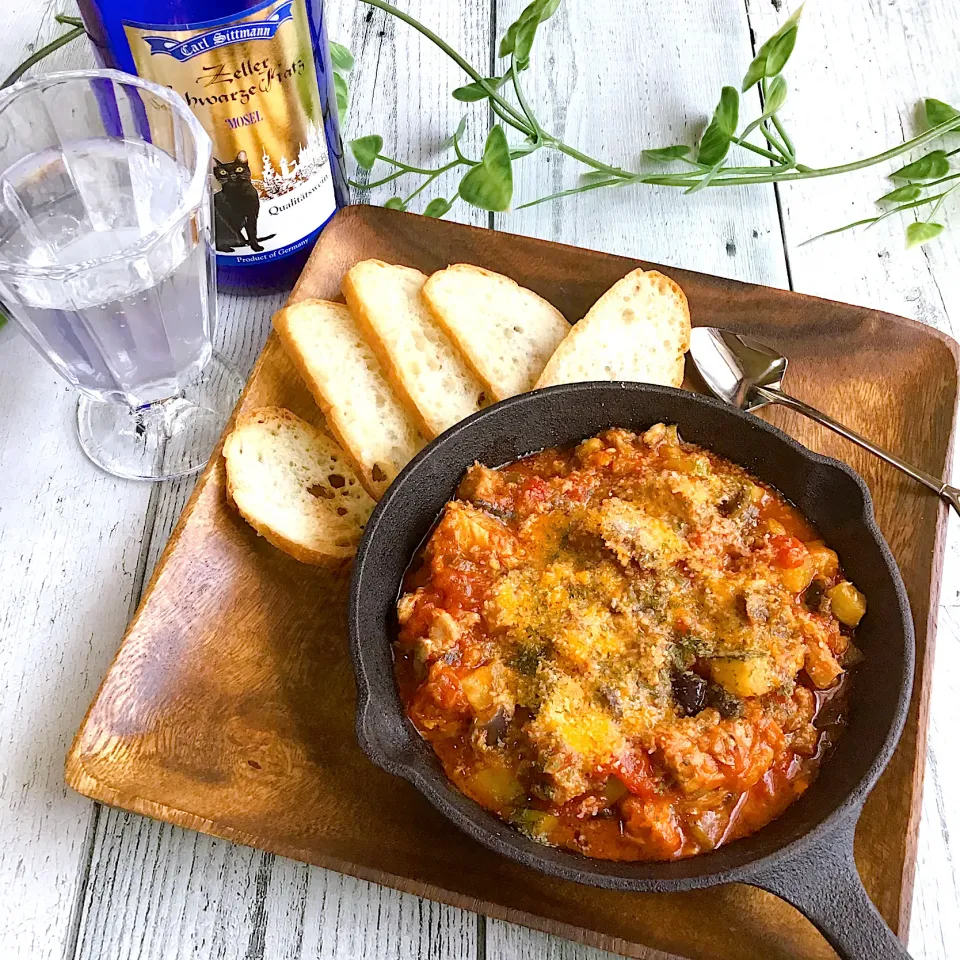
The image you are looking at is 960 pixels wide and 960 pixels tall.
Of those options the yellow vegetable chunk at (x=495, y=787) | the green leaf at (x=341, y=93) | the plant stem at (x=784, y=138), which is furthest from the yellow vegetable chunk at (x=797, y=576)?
the green leaf at (x=341, y=93)

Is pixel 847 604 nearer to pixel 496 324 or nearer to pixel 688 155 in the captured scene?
pixel 496 324

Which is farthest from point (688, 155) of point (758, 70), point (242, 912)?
point (242, 912)

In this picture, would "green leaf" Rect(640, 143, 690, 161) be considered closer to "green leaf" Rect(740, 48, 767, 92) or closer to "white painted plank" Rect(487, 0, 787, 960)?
"white painted plank" Rect(487, 0, 787, 960)

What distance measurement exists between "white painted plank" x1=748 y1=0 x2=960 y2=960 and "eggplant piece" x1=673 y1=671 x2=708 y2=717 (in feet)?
2.85

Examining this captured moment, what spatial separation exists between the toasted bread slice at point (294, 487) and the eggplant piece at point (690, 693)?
92 centimetres

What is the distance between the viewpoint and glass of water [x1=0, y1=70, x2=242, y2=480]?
2365 millimetres

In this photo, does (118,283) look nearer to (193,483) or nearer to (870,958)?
(193,483)

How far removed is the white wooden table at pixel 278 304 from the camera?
2375 millimetres

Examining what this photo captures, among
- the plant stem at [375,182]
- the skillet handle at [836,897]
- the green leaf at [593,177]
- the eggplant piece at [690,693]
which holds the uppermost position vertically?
the plant stem at [375,182]

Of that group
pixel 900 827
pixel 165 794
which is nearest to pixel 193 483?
pixel 165 794

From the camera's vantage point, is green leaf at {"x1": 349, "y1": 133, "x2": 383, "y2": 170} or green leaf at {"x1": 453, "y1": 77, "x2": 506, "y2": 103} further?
green leaf at {"x1": 349, "y1": 133, "x2": 383, "y2": 170}

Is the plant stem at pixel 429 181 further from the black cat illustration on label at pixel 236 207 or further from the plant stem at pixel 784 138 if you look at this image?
the plant stem at pixel 784 138

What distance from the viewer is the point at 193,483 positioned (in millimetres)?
2955

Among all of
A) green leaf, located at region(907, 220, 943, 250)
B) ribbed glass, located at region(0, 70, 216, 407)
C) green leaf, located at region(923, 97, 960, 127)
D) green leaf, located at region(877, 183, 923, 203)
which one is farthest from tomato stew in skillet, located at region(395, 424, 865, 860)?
green leaf, located at region(923, 97, 960, 127)
